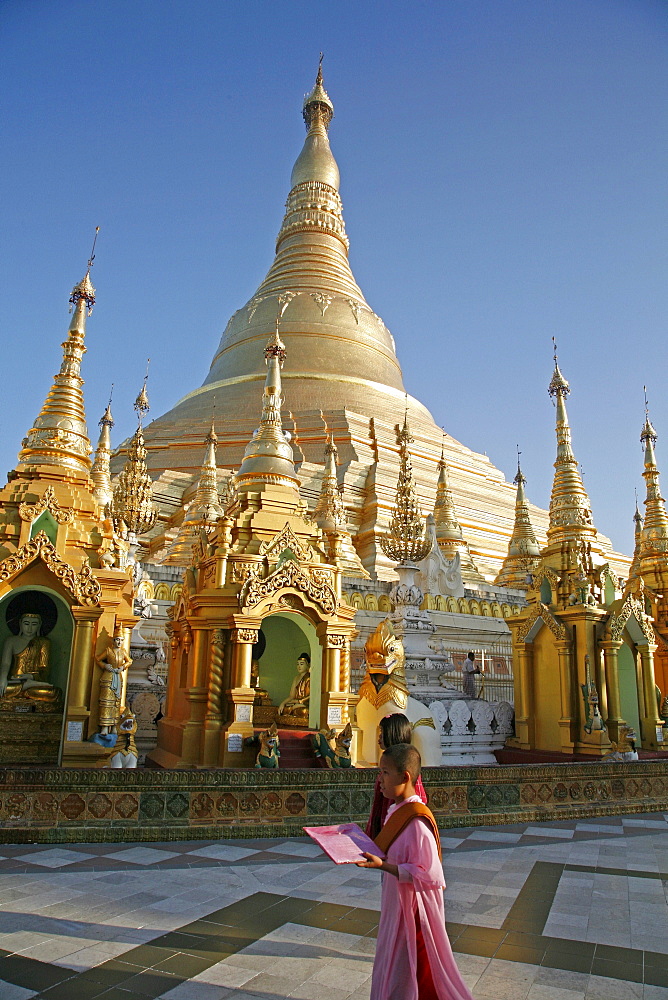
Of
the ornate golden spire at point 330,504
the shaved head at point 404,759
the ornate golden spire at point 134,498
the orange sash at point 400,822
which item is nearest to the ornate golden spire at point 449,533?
the ornate golden spire at point 330,504

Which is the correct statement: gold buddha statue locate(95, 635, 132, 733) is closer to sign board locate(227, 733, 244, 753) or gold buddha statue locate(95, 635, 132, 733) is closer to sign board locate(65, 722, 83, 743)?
sign board locate(65, 722, 83, 743)

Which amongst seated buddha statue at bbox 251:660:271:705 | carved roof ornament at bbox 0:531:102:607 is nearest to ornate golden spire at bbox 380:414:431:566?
seated buddha statue at bbox 251:660:271:705

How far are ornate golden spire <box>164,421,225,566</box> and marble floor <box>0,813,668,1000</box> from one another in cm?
1439

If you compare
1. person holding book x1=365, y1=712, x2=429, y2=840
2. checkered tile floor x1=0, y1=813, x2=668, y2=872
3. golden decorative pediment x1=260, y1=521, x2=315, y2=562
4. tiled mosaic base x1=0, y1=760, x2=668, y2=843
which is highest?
golden decorative pediment x1=260, y1=521, x2=315, y2=562

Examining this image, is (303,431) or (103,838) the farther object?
(303,431)

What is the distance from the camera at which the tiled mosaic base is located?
653cm

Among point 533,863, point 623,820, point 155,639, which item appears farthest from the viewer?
point 155,639

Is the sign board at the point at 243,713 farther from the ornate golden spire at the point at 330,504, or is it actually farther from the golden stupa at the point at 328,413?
the golden stupa at the point at 328,413

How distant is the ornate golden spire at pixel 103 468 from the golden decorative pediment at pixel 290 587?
8.39m

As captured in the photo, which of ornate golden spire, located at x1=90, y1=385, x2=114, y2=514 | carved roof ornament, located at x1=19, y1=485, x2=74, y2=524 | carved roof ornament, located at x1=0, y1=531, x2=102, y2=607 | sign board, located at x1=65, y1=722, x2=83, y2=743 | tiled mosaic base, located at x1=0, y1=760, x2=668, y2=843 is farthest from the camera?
ornate golden spire, located at x1=90, y1=385, x2=114, y2=514

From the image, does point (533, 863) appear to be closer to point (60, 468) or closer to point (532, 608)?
point (532, 608)

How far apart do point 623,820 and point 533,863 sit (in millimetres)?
2931

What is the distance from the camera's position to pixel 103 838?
260 inches

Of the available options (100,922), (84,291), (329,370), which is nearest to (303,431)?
(329,370)
